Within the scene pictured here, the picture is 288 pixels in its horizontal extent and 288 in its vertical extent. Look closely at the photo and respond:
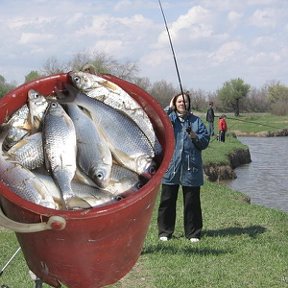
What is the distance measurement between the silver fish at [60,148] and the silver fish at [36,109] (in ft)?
0.22

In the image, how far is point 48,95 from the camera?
304 centimetres

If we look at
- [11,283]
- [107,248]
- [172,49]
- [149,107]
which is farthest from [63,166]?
[11,283]

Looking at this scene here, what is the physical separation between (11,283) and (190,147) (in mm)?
2677

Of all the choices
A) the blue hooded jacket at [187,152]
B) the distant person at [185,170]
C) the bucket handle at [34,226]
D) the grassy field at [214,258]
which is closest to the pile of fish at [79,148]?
the bucket handle at [34,226]

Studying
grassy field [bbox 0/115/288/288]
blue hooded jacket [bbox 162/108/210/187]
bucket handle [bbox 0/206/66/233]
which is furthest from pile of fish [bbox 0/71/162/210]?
blue hooded jacket [bbox 162/108/210/187]

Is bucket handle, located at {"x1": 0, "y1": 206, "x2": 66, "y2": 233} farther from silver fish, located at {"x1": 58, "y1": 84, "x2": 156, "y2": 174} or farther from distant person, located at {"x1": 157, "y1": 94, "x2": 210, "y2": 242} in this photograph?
distant person, located at {"x1": 157, "y1": 94, "x2": 210, "y2": 242}

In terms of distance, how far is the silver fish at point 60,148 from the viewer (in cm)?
260

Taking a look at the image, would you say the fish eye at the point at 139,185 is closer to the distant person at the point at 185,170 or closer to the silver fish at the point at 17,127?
the silver fish at the point at 17,127

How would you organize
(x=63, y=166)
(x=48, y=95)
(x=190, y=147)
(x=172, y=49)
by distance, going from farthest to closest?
1. (x=190, y=147)
2. (x=172, y=49)
3. (x=48, y=95)
4. (x=63, y=166)

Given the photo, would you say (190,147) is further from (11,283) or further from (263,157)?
(263,157)

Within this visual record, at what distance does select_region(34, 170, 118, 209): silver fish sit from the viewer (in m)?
2.54

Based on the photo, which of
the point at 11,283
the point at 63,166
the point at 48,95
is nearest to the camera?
the point at 63,166

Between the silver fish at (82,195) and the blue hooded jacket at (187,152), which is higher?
the silver fish at (82,195)

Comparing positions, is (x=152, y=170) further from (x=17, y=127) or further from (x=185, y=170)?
(x=185, y=170)
